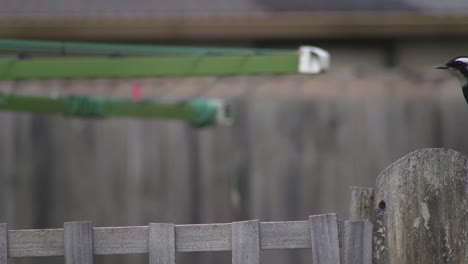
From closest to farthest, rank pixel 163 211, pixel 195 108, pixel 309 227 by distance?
pixel 309 227 → pixel 195 108 → pixel 163 211

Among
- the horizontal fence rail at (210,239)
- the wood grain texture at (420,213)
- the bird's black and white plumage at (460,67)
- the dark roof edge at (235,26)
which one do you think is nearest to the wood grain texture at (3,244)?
the horizontal fence rail at (210,239)

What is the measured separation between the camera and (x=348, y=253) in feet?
12.9

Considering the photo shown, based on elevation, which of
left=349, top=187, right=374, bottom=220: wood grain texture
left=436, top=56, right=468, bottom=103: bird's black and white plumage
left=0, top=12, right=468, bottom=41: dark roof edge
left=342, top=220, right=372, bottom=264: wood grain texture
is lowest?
left=342, top=220, right=372, bottom=264: wood grain texture

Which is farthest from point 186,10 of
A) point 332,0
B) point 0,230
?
point 0,230

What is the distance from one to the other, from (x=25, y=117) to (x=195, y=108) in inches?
76.3

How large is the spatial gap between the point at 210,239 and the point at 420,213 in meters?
0.75

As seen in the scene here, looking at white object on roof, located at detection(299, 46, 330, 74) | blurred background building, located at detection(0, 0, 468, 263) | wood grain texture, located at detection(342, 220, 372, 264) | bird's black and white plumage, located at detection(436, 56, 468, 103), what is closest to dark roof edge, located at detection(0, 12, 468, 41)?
blurred background building, located at detection(0, 0, 468, 263)

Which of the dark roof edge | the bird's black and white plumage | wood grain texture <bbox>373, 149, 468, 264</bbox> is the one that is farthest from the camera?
the dark roof edge

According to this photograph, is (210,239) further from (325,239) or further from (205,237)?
(325,239)

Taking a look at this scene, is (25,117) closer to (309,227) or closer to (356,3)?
(356,3)

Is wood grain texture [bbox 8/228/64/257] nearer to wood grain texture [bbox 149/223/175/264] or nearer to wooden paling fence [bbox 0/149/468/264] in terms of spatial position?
wooden paling fence [bbox 0/149/468/264]

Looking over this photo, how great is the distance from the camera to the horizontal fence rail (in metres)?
3.88

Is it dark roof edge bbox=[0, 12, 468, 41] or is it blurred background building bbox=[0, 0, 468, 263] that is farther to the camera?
dark roof edge bbox=[0, 12, 468, 41]

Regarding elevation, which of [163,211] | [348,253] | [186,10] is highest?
[186,10]
